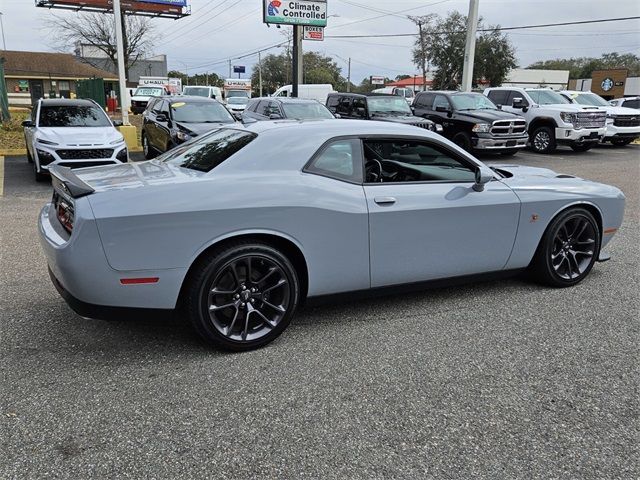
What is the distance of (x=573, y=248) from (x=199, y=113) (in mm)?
8980

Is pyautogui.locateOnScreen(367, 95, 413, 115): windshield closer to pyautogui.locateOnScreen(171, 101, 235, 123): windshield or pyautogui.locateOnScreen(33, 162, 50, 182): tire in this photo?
pyautogui.locateOnScreen(171, 101, 235, 123): windshield

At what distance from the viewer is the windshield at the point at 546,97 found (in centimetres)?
1698

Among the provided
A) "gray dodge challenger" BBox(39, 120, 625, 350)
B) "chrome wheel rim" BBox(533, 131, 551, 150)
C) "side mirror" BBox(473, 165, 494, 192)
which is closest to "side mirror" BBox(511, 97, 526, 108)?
"chrome wheel rim" BBox(533, 131, 551, 150)

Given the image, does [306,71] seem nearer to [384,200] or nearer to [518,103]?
[518,103]

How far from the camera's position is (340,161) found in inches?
149

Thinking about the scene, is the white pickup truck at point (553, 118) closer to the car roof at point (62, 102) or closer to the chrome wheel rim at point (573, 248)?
the car roof at point (62, 102)

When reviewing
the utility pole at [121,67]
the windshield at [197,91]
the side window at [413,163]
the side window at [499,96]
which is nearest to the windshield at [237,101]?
the windshield at [197,91]

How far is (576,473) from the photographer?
7.82 ft

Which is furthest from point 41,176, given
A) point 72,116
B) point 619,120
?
point 619,120

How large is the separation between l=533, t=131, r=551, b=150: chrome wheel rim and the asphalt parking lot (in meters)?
13.4

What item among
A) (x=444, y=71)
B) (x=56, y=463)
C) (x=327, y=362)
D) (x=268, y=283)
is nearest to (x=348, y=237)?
(x=268, y=283)

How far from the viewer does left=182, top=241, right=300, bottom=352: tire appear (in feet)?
10.7

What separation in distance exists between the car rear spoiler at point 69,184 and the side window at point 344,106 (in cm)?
1247

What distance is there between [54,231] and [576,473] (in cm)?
328
